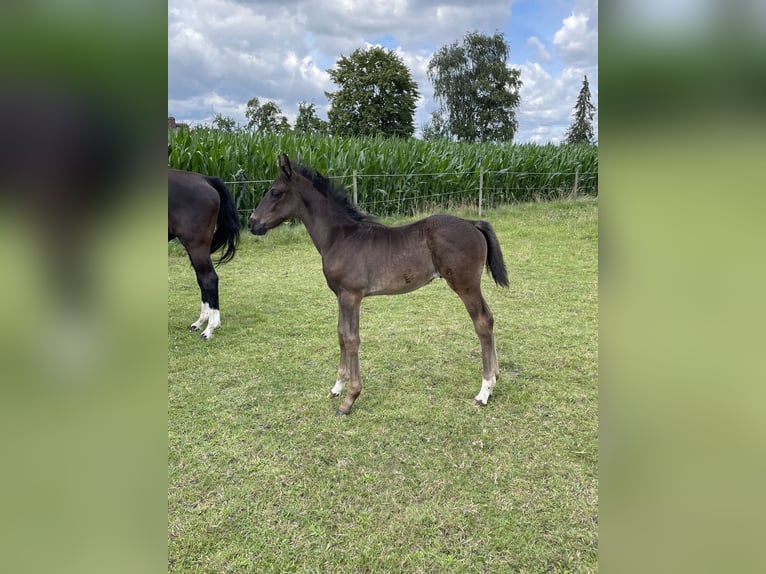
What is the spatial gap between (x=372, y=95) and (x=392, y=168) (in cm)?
2655

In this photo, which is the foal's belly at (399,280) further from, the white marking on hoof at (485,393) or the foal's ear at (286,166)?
the foal's ear at (286,166)

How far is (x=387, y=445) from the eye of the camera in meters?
2.91

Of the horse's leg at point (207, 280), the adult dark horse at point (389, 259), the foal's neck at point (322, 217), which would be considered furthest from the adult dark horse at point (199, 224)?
the foal's neck at point (322, 217)

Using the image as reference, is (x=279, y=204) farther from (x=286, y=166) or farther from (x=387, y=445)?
(x=387, y=445)

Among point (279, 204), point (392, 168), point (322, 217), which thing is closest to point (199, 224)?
point (279, 204)

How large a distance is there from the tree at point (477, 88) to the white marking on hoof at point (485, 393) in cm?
3570

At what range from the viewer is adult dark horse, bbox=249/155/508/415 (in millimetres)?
3242

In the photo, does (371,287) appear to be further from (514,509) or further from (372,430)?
(514,509)

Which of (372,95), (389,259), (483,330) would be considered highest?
(372,95)

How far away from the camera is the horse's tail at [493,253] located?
3375 millimetres

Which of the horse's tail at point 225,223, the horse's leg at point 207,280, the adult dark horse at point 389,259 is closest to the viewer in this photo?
the adult dark horse at point 389,259
